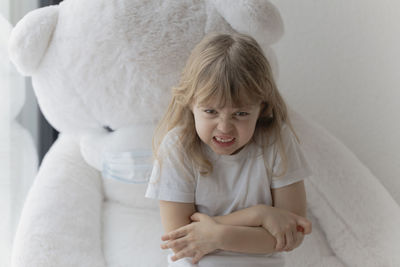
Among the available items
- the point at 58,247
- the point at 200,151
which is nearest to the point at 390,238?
the point at 200,151

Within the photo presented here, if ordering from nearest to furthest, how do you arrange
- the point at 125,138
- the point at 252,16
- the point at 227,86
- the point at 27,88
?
the point at 227,86 < the point at 252,16 < the point at 125,138 < the point at 27,88

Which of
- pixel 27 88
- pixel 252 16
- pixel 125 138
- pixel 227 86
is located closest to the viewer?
pixel 227 86

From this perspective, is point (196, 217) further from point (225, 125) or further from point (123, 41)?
point (123, 41)

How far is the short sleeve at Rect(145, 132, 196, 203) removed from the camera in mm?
878

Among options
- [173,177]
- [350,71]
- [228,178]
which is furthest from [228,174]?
[350,71]

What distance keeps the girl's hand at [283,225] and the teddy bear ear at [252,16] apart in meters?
0.39

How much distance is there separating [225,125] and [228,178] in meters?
0.15

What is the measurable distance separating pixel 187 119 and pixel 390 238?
1.85 ft

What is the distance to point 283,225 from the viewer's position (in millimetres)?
850

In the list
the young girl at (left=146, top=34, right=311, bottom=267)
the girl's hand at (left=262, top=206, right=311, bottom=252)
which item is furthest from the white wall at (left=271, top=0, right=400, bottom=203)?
the girl's hand at (left=262, top=206, right=311, bottom=252)

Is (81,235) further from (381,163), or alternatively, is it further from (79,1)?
(381,163)

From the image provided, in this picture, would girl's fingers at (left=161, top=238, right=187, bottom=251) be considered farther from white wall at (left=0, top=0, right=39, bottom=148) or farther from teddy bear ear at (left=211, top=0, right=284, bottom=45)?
white wall at (left=0, top=0, right=39, bottom=148)

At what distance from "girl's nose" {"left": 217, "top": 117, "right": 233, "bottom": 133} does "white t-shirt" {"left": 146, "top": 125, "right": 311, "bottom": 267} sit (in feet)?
0.33

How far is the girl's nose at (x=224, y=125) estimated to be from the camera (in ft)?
2.60
